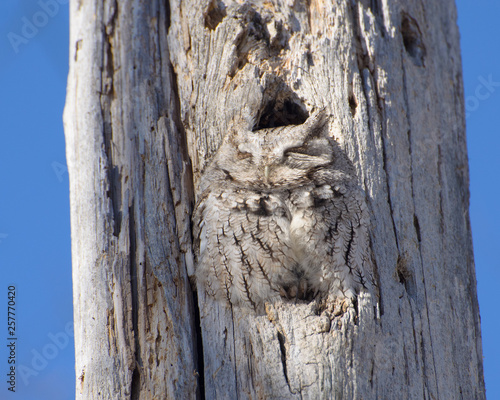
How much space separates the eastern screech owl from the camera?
2.46m

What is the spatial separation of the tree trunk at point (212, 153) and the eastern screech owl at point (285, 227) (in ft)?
0.22

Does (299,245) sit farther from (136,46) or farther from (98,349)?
(136,46)

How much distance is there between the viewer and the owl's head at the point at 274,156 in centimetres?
275

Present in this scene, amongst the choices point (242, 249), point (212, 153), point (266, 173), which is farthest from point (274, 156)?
point (242, 249)

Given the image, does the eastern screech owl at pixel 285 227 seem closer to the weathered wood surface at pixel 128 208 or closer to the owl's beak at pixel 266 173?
the owl's beak at pixel 266 173

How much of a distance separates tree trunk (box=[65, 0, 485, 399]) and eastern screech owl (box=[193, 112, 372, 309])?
7 cm

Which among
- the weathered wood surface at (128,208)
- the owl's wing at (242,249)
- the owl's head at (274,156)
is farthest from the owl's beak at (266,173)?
the weathered wood surface at (128,208)

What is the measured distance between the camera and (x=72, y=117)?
2.78 metres

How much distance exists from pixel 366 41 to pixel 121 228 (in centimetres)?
136

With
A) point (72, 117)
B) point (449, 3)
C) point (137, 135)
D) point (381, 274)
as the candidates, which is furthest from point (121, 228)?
point (449, 3)

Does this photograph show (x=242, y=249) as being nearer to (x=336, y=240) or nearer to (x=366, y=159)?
(x=336, y=240)

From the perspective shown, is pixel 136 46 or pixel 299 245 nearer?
pixel 299 245

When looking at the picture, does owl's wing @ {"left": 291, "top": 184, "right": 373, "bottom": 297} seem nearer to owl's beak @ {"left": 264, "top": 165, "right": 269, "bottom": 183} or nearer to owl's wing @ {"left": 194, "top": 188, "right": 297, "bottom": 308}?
owl's wing @ {"left": 194, "top": 188, "right": 297, "bottom": 308}

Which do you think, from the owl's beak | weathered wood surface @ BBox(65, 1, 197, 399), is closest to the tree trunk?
weathered wood surface @ BBox(65, 1, 197, 399)
